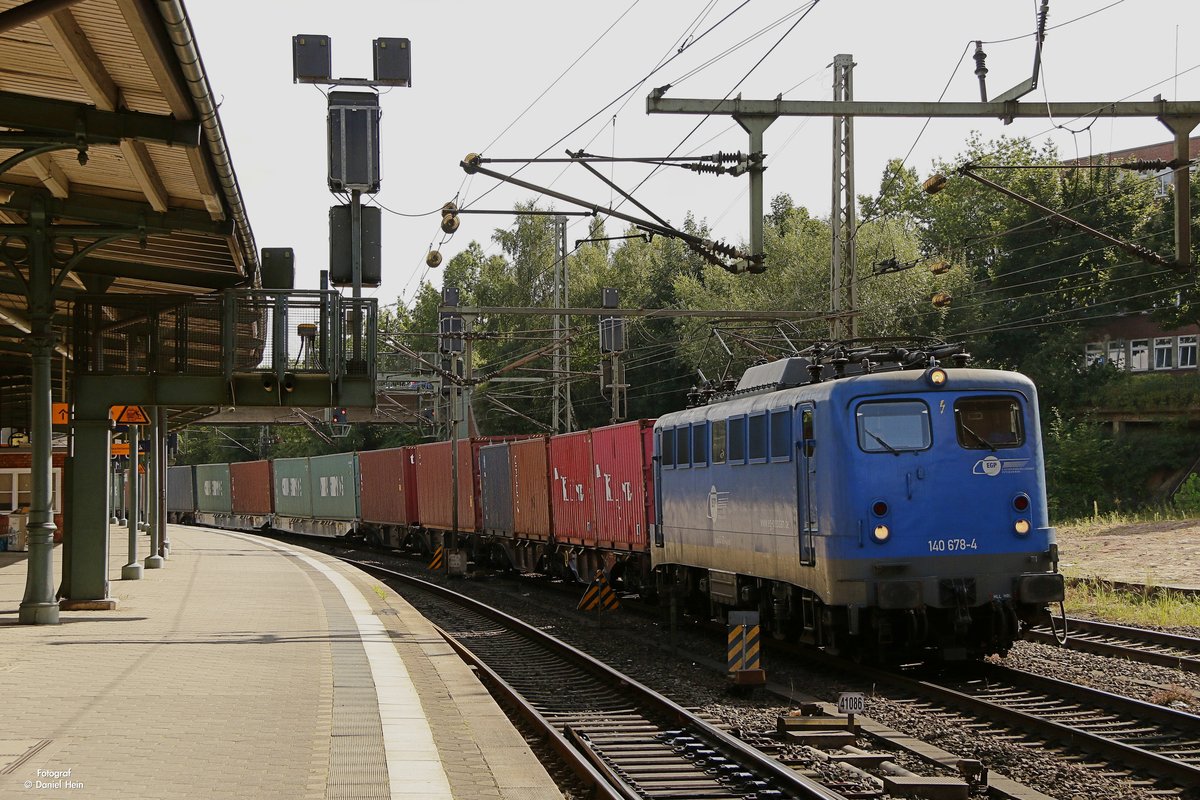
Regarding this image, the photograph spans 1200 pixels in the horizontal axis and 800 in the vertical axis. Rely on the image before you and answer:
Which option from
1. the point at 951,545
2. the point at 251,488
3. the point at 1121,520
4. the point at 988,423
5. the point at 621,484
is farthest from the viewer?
the point at 251,488

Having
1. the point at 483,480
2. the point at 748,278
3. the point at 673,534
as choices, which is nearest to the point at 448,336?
the point at 483,480

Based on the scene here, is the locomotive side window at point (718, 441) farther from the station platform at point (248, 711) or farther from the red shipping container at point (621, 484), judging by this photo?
the red shipping container at point (621, 484)

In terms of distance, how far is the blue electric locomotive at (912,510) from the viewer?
12.6m

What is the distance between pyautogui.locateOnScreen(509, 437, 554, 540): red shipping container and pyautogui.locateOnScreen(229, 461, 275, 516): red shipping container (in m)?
29.4

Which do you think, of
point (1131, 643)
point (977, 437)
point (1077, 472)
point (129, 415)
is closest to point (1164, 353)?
point (1077, 472)

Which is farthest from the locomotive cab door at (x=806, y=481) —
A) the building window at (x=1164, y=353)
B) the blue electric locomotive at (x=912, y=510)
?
the building window at (x=1164, y=353)

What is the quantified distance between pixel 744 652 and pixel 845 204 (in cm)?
1294

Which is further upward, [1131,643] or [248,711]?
[248,711]

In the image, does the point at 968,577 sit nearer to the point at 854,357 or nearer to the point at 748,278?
the point at 854,357

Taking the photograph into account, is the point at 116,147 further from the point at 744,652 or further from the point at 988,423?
the point at 988,423

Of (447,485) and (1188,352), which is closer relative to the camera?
(447,485)

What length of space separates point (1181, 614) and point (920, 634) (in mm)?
5919

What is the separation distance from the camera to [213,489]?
68000 millimetres

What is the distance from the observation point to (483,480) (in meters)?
32.8
